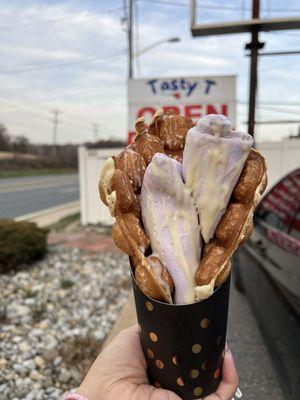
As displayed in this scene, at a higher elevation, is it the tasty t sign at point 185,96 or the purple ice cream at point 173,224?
the tasty t sign at point 185,96

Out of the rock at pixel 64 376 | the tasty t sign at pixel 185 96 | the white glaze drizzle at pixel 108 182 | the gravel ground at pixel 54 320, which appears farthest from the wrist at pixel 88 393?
the tasty t sign at pixel 185 96

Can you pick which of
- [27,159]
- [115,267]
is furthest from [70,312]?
[27,159]

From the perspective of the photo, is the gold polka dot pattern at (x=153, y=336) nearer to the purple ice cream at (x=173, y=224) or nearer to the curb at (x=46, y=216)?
the purple ice cream at (x=173, y=224)

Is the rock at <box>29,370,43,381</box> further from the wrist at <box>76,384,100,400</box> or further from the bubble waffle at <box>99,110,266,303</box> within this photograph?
the bubble waffle at <box>99,110,266,303</box>

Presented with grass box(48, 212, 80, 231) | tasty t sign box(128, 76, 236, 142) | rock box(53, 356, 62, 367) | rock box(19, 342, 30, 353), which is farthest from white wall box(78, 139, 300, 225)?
rock box(53, 356, 62, 367)

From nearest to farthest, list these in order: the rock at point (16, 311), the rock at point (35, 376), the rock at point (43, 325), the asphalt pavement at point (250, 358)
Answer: the asphalt pavement at point (250, 358), the rock at point (35, 376), the rock at point (43, 325), the rock at point (16, 311)

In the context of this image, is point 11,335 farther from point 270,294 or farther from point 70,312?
point 270,294
